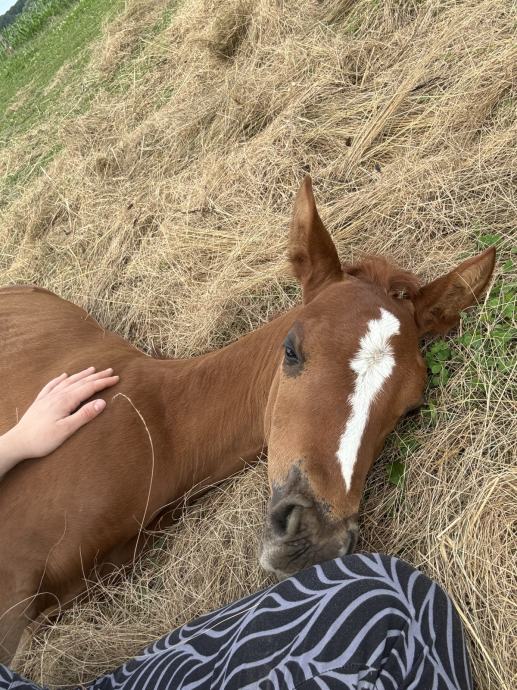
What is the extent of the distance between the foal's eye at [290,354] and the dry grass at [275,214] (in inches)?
26.1

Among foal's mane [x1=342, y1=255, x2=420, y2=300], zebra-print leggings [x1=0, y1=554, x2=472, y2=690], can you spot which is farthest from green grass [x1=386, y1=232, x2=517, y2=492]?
zebra-print leggings [x1=0, y1=554, x2=472, y2=690]

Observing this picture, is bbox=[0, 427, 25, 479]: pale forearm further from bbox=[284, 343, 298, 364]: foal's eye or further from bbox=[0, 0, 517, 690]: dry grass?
bbox=[284, 343, 298, 364]: foal's eye

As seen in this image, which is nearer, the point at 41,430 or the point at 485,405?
the point at 485,405

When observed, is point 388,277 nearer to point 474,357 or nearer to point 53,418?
point 474,357

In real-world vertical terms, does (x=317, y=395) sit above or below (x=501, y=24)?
below

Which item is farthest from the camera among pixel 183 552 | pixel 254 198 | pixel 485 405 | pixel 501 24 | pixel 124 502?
pixel 254 198

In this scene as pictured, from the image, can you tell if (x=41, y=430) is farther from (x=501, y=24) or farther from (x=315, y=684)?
Result: (x=501, y=24)

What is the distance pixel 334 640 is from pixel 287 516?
1.59ft

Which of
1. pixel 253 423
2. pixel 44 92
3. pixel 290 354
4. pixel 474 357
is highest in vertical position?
pixel 44 92

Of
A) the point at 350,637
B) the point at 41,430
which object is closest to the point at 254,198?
the point at 41,430

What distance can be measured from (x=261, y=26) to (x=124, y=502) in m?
4.34

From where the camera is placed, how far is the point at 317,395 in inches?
81.9

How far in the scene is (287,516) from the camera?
6.48 feet

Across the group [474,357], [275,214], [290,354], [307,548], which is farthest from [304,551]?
[275,214]
